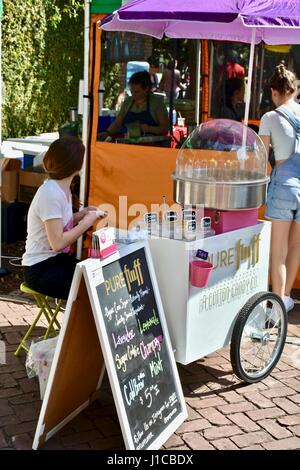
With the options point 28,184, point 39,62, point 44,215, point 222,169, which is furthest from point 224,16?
point 39,62

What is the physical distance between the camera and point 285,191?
4.82m

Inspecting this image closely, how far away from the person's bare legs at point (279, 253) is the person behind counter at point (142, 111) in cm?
182

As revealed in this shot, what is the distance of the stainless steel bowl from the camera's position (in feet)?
12.5

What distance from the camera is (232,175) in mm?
4078

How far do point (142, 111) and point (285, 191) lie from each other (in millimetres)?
2015

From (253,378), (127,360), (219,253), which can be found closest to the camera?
(127,360)

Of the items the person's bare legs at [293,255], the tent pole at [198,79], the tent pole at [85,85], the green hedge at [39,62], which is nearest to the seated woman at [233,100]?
the tent pole at [198,79]

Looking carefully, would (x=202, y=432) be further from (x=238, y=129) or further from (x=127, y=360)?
(x=238, y=129)

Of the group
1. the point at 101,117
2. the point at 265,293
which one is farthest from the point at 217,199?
the point at 101,117

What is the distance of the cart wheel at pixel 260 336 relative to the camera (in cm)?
391

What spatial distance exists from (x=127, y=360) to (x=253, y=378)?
3.74 ft

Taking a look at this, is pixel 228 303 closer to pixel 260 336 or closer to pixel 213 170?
pixel 260 336

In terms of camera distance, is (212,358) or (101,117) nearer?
(212,358)

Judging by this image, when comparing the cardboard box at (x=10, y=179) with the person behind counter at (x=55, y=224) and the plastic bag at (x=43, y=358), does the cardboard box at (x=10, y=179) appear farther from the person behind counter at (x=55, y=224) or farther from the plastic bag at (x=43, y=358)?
the plastic bag at (x=43, y=358)
